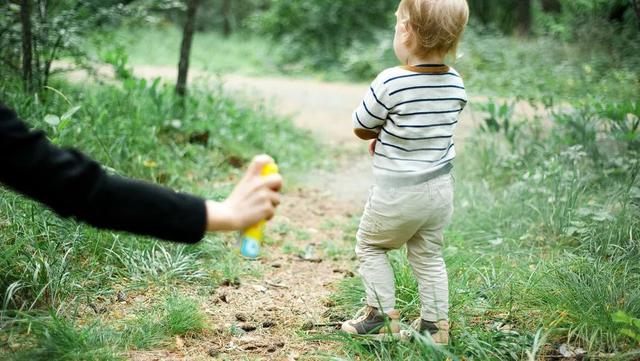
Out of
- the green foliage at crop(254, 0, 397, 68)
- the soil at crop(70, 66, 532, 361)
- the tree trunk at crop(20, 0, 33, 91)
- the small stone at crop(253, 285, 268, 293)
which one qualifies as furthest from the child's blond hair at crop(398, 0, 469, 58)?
the green foliage at crop(254, 0, 397, 68)

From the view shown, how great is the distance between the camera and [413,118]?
256cm

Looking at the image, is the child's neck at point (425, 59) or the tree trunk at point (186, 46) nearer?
the child's neck at point (425, 59)

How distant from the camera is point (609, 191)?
426 centimetres

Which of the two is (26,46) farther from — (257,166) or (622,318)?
(622,318)

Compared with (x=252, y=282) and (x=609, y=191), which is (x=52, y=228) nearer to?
(x=252, y=282)

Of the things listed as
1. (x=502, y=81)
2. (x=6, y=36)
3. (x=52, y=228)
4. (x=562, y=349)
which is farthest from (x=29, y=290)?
(x=502, y=81)

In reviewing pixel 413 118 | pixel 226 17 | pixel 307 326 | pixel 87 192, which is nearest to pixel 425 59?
pixel 413 118

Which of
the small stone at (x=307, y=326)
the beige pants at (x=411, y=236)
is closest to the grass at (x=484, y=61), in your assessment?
the beige pants at (x=411, y=236)

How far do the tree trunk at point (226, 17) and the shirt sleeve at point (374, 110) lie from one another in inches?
840

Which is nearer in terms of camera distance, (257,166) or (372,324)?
(257,166)

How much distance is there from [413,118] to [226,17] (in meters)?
22.2

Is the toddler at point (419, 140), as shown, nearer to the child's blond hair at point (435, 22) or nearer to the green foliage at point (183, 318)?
the child's blond hair at point (435, 22)

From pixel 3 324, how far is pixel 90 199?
4.06 feet

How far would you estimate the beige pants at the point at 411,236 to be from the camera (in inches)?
103
